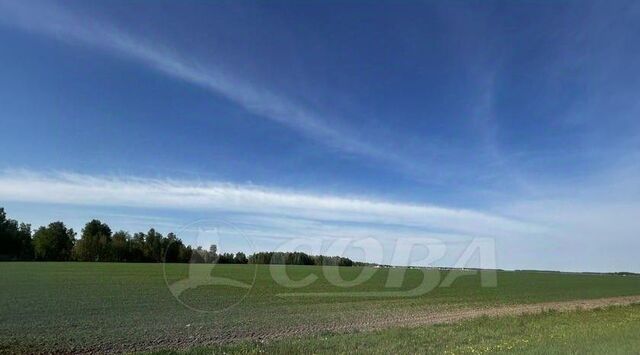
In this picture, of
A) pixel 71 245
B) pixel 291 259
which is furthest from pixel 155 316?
pixel 71 245

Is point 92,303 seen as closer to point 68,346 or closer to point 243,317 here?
point 243,317

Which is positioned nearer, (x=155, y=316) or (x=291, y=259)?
(x=155, y=316)

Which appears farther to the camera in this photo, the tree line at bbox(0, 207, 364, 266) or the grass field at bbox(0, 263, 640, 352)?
the tree line at bbox(0, 207, 364, 266)

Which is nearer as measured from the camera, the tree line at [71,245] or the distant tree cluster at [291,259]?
the distant tree cluster at [291,259]

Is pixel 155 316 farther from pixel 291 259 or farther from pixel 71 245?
pixel 71 245

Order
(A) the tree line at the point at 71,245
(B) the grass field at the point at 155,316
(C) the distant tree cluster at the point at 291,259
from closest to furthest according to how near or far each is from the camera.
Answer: (B) the grass field at the point at 155,316
(C) the distant tree cluster at the point at 291,259
(A) the tree line at the point at 71,245

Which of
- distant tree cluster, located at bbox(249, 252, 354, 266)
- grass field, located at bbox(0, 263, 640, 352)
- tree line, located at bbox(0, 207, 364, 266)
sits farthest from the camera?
tree line, located at bbox(0, 207, 364, 266)

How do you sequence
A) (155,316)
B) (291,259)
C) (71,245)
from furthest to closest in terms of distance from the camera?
(71,245), (291,259), (155,316)

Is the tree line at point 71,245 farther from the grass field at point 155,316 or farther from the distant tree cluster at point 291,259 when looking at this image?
the grass field at point 155,316

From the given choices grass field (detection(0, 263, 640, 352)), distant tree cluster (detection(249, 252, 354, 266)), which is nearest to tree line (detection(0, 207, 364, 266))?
distant tree cluster (detection(249, 252, 354, 266))

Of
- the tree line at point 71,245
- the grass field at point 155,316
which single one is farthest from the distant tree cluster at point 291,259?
the grass field at point 155,316

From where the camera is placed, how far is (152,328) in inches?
798

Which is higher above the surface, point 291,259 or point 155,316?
point 291,259

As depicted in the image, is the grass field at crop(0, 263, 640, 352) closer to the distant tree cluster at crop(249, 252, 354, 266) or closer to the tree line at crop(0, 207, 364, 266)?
the distant tree cluster at crop(249, 252, 354, 266)
